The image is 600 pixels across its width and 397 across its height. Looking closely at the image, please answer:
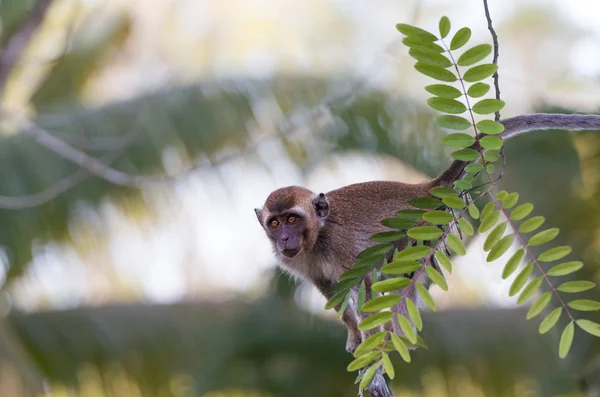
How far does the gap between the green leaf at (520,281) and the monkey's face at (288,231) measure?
6.77ft

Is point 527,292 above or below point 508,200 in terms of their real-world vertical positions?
below

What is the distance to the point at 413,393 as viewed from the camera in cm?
1140

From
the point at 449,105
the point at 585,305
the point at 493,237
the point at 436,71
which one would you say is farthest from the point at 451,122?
the point at 585,305

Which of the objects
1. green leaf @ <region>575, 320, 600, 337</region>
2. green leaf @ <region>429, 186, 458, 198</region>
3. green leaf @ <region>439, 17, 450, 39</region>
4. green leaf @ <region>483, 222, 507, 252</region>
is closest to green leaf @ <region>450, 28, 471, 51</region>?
green leaf @ <region>439, 17, 450, 39</region>

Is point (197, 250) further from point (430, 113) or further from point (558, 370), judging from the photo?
point (558, 370)

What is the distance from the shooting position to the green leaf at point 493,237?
8.64 feet

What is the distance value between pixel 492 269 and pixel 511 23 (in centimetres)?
911

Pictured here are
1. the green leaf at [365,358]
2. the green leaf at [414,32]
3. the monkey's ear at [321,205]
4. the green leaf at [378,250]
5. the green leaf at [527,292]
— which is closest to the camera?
the green leaf at [527,292]

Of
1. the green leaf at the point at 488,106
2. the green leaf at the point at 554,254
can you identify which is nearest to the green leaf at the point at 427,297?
the green leaf at the point at 554,254

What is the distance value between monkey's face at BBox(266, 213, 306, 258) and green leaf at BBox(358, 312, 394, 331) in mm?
1821

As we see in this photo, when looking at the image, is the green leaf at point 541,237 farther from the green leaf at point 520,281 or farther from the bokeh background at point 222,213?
the bokeh background at point 222,213

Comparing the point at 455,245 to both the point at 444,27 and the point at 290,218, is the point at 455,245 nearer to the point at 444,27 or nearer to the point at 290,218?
the point at 444,27

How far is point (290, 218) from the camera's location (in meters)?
4.52

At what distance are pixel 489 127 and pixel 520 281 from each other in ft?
1.75
